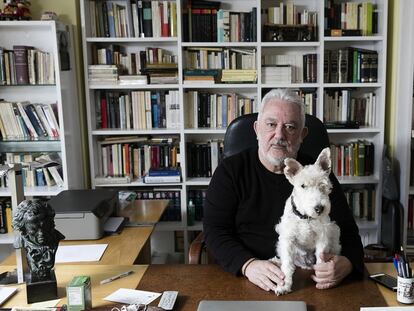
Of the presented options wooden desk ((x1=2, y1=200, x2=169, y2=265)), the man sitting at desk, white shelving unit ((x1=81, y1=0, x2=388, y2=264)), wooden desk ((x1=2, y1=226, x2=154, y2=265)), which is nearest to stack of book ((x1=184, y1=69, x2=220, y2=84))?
white shelving unit ((x1=81, y1=0, x2=388, y2=264))

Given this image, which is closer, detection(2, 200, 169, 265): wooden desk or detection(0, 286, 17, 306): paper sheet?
detection(0, 286, 17, 306): paper sheet

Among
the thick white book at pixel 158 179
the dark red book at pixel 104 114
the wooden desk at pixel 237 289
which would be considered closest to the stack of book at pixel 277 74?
the thick white book at pixel 158 179

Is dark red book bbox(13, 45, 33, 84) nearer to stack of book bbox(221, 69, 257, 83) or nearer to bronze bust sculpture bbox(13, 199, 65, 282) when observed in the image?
stack of book bbox(221, 69, 257, 83)

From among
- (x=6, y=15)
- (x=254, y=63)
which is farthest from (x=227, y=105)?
(x=6, y=15)

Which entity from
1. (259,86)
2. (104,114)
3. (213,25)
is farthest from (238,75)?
(104,114)

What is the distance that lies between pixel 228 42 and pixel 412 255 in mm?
1912

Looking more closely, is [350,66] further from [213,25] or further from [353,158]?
[213,25]

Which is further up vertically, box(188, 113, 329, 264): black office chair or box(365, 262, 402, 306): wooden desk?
box(188, 113, 329, 264): black office chair

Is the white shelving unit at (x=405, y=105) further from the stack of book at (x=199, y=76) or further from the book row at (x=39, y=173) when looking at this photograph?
the book row at (x=39, y=173)

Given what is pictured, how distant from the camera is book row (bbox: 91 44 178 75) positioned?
3.11 meters

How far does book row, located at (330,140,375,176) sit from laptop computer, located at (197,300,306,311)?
2.09m

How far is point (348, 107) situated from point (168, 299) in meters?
2.30

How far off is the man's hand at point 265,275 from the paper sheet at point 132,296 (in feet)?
0.96

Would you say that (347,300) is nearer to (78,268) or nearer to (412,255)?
(78,268)
